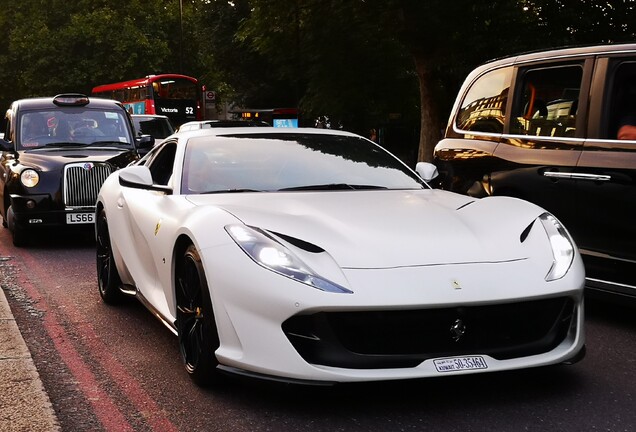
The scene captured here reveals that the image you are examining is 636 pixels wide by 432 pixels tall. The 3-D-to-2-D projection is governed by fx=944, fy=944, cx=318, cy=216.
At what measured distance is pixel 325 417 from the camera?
424 cm

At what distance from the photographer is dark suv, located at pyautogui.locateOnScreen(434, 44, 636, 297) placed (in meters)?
6.20

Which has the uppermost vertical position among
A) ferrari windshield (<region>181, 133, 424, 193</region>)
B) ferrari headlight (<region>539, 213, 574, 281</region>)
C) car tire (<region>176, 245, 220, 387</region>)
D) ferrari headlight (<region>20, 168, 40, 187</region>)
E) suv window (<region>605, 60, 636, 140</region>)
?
suv window (<region>605, 60, 636, 140</region>)

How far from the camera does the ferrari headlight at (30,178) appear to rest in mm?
11000

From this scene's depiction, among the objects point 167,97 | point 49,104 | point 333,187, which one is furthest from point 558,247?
point 167,97

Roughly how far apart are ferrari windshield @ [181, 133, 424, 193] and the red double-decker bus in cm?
3294

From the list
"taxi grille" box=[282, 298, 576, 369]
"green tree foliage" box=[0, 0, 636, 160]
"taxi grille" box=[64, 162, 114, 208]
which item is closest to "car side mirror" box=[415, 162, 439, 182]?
"taxi grille" box=[282, 298, 576, 369]

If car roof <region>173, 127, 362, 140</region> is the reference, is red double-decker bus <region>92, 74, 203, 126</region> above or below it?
below

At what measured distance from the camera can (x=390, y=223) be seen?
4672 mm

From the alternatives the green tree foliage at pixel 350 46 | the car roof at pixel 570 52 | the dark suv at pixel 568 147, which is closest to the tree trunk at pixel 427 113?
the green tree foliage at pixel 350 46

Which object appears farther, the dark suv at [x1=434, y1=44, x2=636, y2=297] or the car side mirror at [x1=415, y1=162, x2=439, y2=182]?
the dark suv at [x1=434, y1=44, x2=636, y2=297]

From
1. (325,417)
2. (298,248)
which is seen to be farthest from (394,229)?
(325,417)

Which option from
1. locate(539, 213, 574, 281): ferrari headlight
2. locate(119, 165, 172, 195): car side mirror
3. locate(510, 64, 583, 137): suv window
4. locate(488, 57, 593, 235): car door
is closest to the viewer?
locate(539, 213, 574, 281): ferrari headlight

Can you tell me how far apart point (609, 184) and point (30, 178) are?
713 cm

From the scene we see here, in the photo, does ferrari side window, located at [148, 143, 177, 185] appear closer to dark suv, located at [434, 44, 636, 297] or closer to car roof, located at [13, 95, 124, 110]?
dark suv, located at [434, 44, 636, 297]
